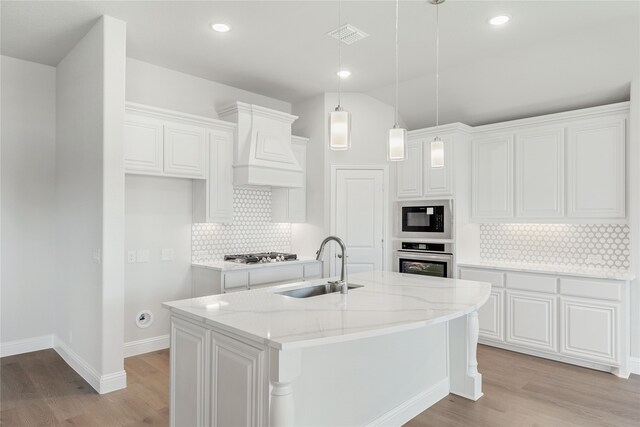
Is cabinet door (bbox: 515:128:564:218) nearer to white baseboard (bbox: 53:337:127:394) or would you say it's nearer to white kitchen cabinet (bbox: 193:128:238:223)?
white kitchen cabinet (bbox: 193:128:238:223)

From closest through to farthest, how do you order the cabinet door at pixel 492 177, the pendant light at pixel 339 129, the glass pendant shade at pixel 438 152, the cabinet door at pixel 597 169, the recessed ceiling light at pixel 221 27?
the pendant light at pixel 339 129
the glass pendant shade at pixel 438 152
the recessed ceiling light at pixel 221 27
the cabinet door at pixel 597 169
the cabinet door at pixel 492 177

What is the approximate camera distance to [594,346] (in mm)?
3654

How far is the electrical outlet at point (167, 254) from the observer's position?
168 inches

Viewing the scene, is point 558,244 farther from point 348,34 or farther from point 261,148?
point 261,148

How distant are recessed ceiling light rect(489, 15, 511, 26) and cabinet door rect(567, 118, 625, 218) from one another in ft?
4.81

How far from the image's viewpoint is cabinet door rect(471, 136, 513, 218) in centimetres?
453

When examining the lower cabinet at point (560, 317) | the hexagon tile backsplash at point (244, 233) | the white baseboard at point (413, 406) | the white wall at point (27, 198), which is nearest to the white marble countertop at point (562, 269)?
the lower cabinet at point (560, 317)

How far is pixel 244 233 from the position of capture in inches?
195

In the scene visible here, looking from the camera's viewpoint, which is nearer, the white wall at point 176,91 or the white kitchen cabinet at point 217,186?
the white wall at point 176,91

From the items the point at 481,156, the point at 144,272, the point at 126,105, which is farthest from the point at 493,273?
the point at 126,105

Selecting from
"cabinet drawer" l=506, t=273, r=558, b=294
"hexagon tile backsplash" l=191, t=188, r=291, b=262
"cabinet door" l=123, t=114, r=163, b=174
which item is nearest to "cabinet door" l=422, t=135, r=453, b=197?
"cabinet drawer" l=506, t=273, r=558, b=294

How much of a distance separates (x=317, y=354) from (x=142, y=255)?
2697mm

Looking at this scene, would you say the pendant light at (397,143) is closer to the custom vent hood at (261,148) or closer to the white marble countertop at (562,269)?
the custom vent hood at (261,148)

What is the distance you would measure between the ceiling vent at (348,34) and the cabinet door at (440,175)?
1679mm
